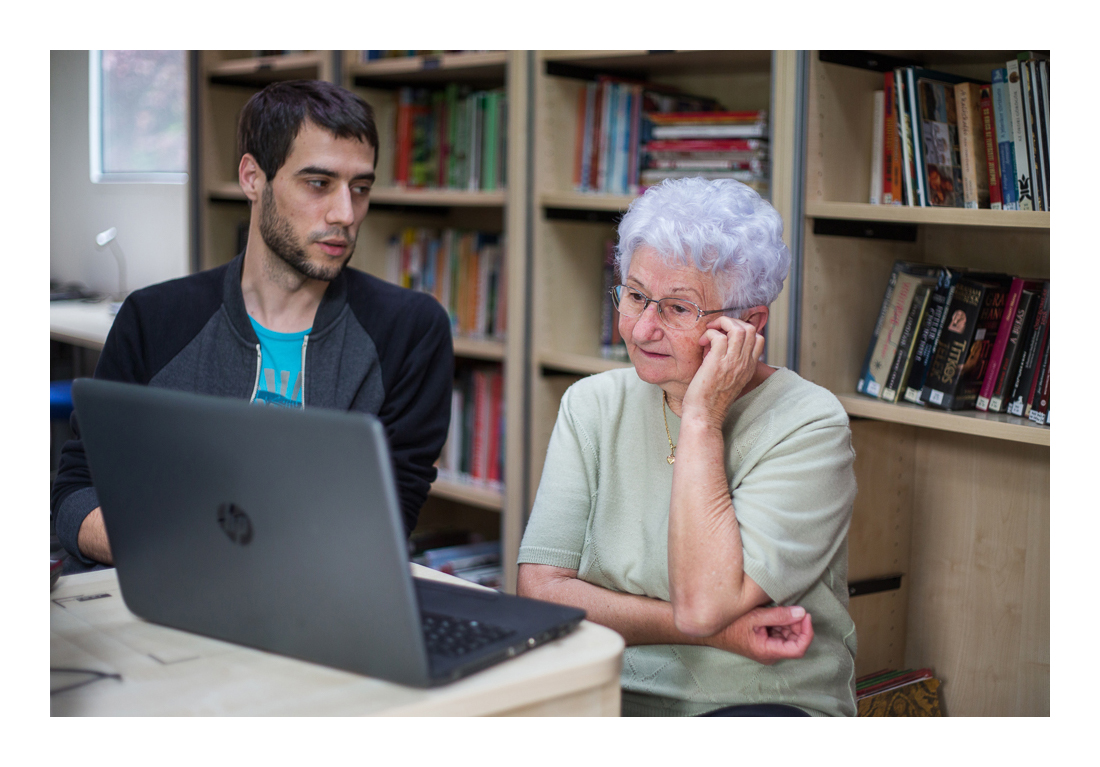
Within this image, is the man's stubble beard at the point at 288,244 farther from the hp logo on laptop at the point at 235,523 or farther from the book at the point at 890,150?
the book at the point at 890,150

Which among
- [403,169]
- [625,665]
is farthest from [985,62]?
[403,169]

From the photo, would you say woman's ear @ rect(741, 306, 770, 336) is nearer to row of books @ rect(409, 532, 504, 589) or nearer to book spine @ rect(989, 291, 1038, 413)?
book spine @ rect(989, 291, 1038, 413)

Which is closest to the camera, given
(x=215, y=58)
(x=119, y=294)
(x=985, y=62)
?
(x=985, y=62)

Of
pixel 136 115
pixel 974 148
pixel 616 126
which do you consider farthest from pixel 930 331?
pixel 136 115

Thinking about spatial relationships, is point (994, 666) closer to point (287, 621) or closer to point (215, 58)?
point (287, 621)

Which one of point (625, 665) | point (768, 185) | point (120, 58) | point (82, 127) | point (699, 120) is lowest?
point (625, 665)

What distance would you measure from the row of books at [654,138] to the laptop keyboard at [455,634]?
1.52 meters

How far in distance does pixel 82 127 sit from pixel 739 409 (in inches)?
170

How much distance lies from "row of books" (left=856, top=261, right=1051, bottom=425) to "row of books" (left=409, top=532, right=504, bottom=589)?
1.30m

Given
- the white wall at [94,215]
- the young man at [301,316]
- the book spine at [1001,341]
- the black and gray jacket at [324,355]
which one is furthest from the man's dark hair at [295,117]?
the white wall at [94,215]

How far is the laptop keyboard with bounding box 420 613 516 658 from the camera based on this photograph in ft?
3.05

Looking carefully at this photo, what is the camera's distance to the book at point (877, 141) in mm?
2029

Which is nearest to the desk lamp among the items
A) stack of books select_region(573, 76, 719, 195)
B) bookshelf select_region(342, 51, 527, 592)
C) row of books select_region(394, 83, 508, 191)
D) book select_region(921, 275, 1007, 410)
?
bookshelf select_region(342, 51, 527, 592)
